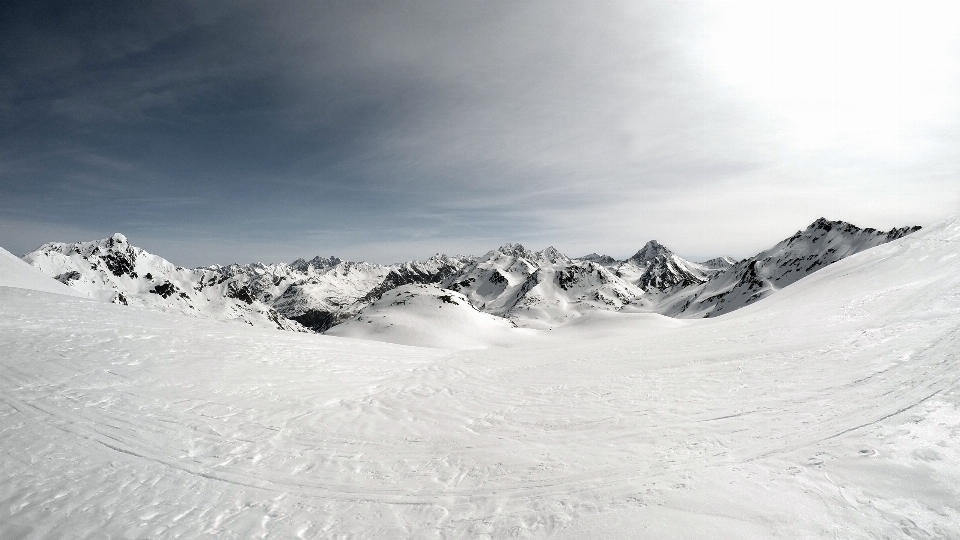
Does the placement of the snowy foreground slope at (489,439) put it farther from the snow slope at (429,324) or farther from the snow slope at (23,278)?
the snow slope at (429,324)

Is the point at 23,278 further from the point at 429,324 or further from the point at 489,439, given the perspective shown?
the point at 429,324

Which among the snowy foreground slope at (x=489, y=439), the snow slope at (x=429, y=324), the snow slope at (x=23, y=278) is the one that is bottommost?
the snow slope at (x=429, y=324)

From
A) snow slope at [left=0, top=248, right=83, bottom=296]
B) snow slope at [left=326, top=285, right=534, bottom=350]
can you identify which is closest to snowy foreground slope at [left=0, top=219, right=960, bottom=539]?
snow slope at [left=0, top=248, right=83, bottom=296]

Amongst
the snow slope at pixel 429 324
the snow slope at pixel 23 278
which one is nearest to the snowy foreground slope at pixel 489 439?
the snow slope at pixel 23 278

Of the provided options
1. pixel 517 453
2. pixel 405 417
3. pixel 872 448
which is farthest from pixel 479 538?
pixel 872 448

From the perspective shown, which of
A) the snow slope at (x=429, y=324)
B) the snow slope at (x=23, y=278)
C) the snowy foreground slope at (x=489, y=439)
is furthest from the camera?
the snow slope at (x=429, y=324)

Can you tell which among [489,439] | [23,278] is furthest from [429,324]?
[489,439]

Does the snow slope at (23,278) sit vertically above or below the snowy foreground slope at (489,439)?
above

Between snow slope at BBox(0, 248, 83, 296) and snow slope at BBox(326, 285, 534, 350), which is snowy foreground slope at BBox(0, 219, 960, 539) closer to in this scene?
snow slope at BBox(0, 248, 83, 296)
